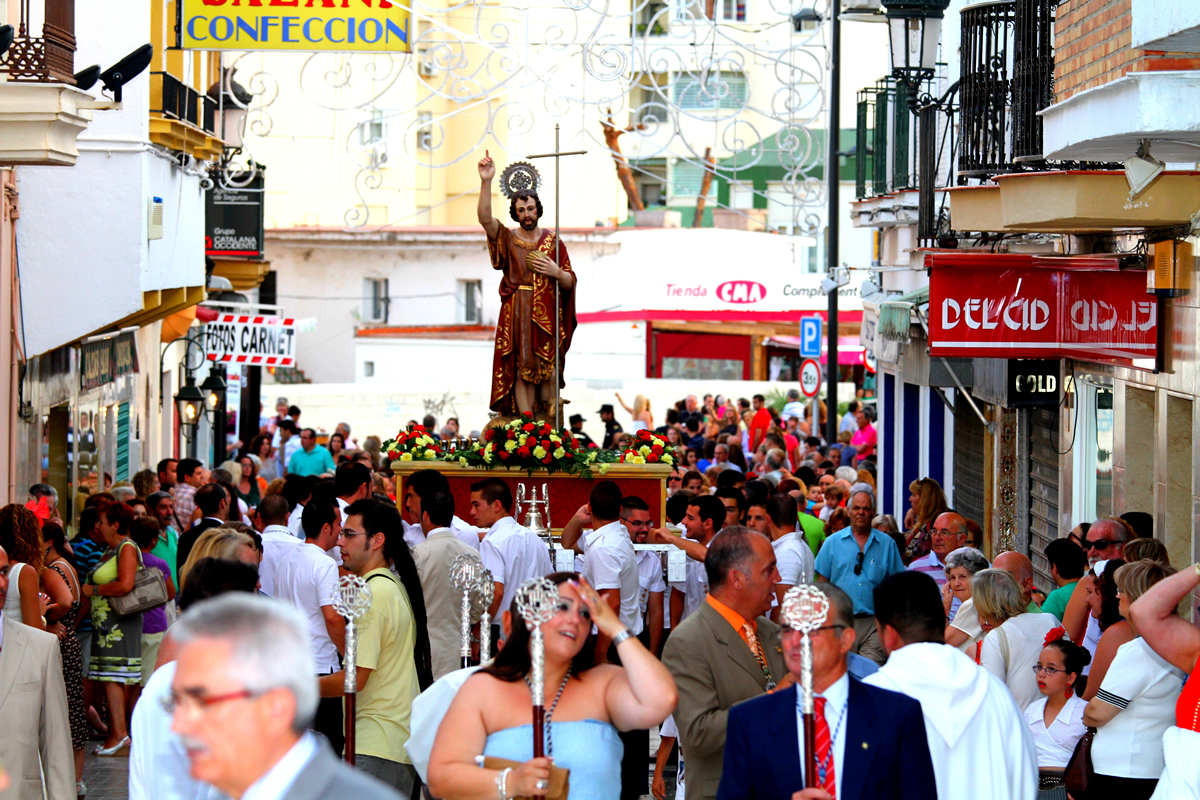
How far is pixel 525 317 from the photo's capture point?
12906 millimetres

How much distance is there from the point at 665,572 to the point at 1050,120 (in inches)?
153

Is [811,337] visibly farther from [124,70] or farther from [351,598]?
[351,598]

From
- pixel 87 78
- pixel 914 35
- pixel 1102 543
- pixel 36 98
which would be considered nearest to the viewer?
pixel 1102 543

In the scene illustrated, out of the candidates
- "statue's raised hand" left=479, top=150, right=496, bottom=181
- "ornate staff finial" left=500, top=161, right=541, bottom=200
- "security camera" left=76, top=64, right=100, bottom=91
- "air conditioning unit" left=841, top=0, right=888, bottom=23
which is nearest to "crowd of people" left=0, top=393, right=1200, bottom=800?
"security camera" left=76, top=64, right=100, bottom=91

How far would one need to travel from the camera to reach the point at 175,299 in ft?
56.7

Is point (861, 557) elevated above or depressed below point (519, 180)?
below

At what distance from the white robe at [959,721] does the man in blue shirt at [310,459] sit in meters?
14.6

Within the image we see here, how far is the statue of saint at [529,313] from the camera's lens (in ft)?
41.8

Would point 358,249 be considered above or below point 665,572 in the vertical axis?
above

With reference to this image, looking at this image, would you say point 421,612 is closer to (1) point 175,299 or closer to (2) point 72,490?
(2) point 72,490

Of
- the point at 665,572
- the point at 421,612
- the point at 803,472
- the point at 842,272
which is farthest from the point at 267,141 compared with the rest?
the point at 421,612

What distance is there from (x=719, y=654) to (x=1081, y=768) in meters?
1.72

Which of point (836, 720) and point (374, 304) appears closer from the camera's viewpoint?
point (836, 720)

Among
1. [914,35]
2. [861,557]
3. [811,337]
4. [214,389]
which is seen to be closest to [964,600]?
[861,557]
